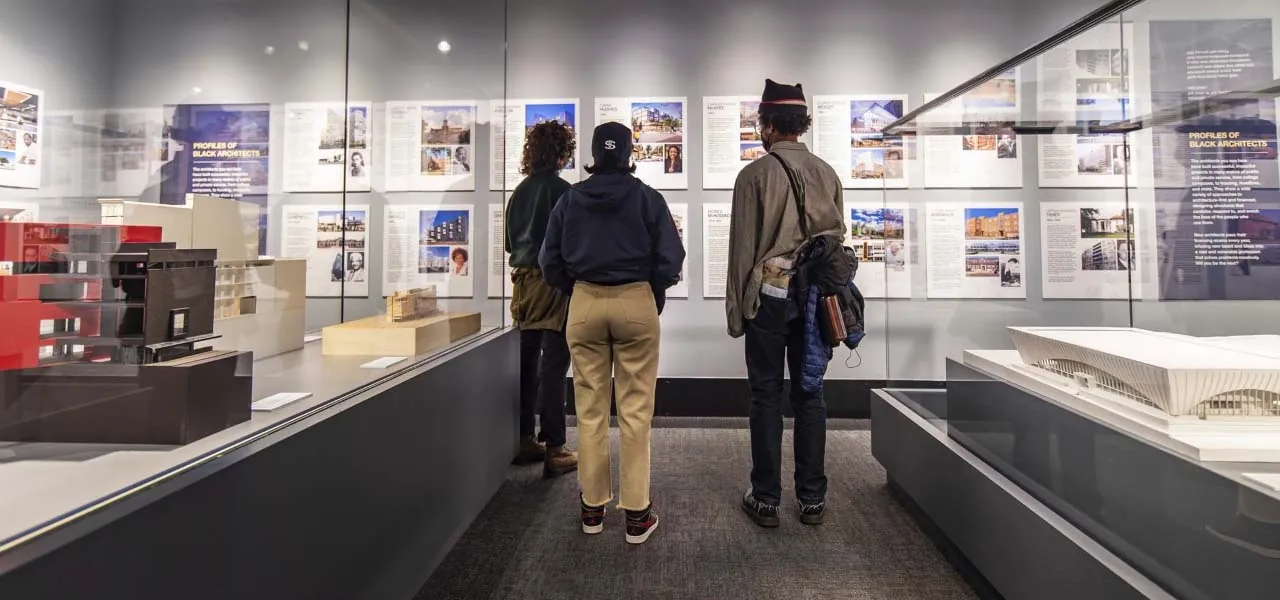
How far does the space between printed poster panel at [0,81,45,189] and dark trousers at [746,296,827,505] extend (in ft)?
6.19

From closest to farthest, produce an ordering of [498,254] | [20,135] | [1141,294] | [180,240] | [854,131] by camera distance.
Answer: [20,135]
[180,240]
[1141,294]
[498,254]
[854,131]

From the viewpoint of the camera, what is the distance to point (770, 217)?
2.12 metres

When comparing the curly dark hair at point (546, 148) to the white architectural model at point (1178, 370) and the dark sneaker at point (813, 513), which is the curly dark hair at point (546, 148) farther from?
the white architectural model at point (1178, 370)

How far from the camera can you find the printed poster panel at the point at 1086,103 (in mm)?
1459

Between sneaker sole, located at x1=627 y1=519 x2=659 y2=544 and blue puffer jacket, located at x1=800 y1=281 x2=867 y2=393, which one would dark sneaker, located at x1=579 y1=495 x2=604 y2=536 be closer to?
sneaker sole, located at x1=627 y1=519 x2=659 y2=544

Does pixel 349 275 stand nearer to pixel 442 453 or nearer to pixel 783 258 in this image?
pixel 442 453

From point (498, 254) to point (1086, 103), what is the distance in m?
2.58

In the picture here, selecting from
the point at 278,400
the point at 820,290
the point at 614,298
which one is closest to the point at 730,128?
the point at 820,290

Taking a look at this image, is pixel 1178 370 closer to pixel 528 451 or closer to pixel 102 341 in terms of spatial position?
pixel 102 341

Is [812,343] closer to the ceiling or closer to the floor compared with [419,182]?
closer to the floor

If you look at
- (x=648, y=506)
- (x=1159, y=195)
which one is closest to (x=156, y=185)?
(x=648, y=506)

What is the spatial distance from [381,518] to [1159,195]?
2.05 m

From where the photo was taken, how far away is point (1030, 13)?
3.69 meters

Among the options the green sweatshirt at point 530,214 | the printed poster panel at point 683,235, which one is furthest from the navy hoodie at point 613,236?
the printed poster panel at point 683,235
